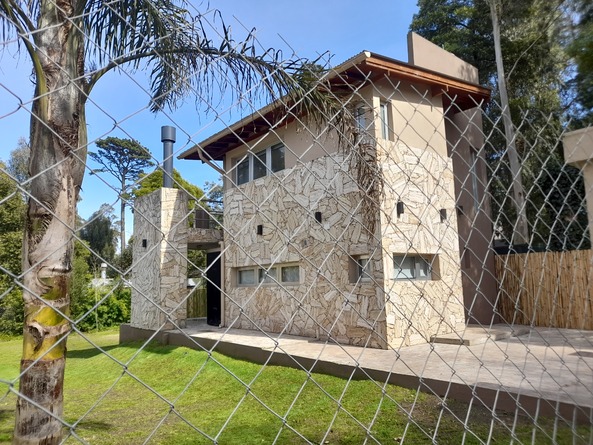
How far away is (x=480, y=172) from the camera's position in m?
10.7

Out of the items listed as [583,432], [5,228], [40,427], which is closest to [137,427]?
[40,427]

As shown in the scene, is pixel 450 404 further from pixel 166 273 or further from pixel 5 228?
pixel 5 228

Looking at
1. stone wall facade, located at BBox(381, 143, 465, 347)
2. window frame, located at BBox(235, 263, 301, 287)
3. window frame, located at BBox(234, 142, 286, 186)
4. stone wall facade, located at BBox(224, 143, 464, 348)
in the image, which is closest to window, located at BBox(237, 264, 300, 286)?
window frame, located at BBox(235, 263, 301, 287)

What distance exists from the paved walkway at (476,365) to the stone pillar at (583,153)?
900 mm

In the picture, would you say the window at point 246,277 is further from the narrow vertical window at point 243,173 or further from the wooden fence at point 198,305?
the wooden fence at point 198,305

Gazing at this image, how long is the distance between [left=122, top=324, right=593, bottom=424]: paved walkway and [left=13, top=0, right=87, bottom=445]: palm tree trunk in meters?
0.54

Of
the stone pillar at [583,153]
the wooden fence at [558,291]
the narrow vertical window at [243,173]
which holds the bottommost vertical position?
the wooden fence at [558,291]

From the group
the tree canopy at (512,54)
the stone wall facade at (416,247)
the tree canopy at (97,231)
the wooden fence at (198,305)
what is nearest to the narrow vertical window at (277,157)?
the stone wall facade at (416,247)

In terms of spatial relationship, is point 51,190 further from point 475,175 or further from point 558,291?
point 558,291

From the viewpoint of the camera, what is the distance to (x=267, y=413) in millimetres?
4148

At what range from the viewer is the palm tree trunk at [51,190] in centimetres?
154

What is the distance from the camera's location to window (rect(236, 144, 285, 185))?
398 inches

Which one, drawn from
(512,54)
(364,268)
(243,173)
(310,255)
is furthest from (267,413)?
(512,54)

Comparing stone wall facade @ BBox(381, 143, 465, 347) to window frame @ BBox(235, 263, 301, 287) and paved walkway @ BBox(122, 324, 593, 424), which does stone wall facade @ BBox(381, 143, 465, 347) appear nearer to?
paved walkway @ BBox(122, 324, 593, 424)
